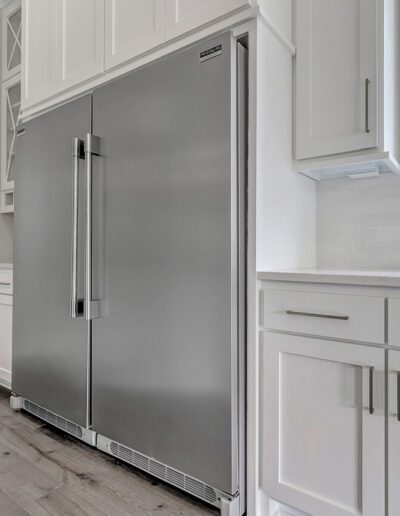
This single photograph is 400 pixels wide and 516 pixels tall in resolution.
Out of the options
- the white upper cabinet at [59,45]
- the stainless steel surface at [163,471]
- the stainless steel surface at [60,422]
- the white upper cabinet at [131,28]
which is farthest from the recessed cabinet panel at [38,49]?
the stainless steel surface at [163,471]

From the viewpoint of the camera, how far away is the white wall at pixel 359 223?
160 centimetres

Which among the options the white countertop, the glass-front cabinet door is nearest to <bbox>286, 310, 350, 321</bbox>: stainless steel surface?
the white countertop

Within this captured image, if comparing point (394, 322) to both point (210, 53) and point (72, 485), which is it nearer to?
point (210, 53)

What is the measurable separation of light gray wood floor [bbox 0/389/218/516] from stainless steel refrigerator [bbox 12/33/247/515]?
7 centimetres

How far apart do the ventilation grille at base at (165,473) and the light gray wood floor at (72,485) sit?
6 cm

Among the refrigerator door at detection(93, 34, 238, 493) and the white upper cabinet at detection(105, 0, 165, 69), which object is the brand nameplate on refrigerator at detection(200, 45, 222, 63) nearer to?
the refrigerator door at detection(93, 34, 238, 493)

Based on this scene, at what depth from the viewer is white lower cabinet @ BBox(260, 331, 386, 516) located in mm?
1066

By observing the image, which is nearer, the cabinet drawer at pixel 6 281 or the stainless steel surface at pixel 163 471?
the stainless steel surface at pixel 163 471

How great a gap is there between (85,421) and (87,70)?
165 centimetres

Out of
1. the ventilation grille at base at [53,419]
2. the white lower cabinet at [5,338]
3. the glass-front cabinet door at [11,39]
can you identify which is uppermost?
the glass-front cabinet door at [11,39]

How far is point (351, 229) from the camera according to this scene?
1.71m

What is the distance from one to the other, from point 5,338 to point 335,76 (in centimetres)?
235

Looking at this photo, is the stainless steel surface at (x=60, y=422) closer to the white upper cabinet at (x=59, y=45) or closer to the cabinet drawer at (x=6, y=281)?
the cabinet drawer at (x=6, y=281)

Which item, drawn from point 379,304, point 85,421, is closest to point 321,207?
point 379,304
